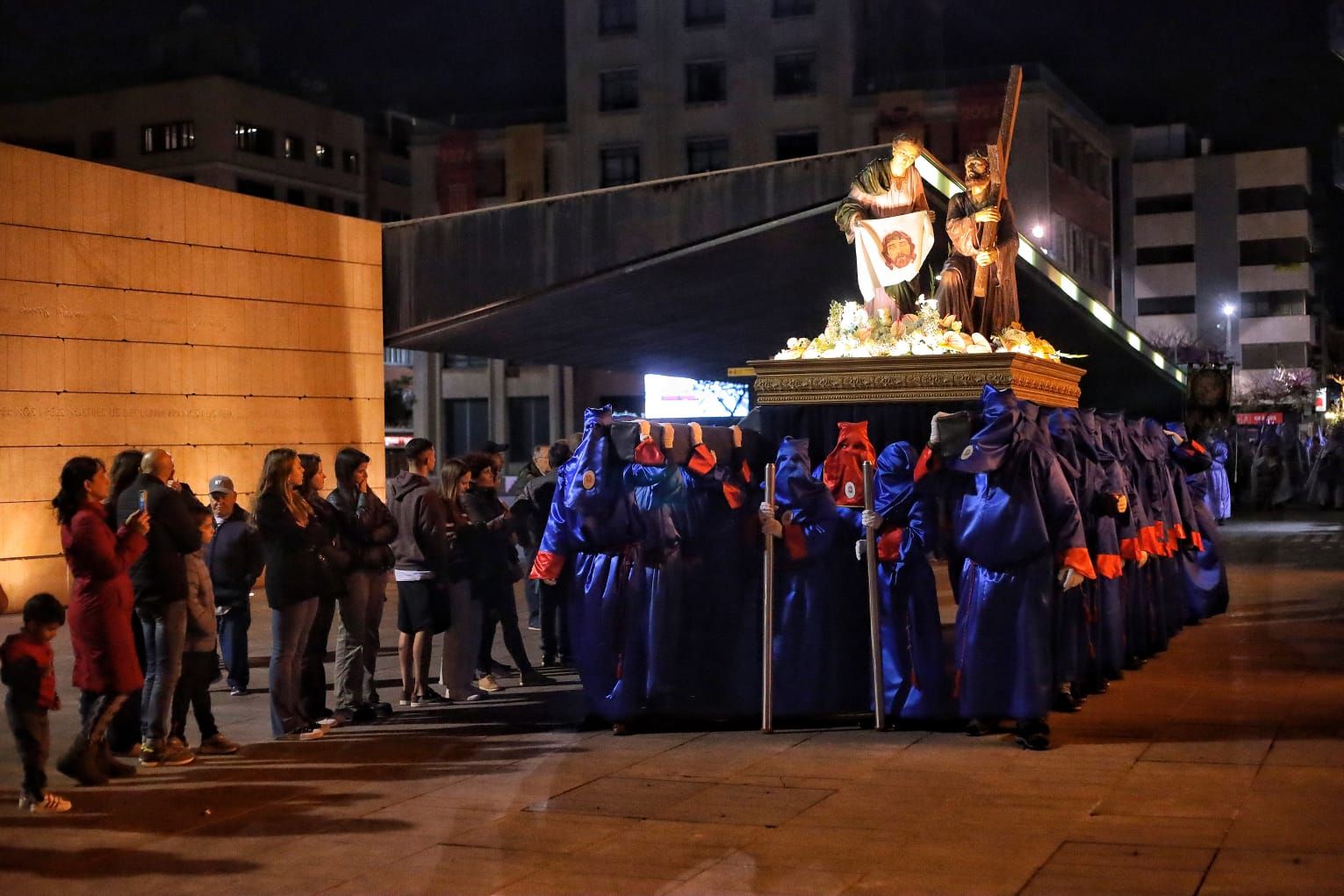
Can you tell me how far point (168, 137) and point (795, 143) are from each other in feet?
91.8

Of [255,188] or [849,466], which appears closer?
[849,466]

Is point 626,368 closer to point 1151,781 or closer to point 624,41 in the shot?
point 624,41

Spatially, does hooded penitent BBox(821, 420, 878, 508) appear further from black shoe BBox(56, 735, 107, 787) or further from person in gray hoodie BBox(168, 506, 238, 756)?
black shoe BBox(56, 735, 107, 787)

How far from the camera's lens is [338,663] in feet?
33.6

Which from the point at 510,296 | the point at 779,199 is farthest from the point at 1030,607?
the point at 510,296

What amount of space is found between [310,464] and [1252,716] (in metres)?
6.18

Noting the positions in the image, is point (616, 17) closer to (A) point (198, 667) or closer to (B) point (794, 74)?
(B) point (794, 74)

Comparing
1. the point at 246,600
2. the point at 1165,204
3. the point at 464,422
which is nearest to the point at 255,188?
the point at 464,422

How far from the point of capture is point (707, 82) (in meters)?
54.8

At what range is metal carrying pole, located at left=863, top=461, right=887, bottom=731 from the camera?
29.8 feet

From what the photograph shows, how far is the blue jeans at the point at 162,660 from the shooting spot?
27.9 ft

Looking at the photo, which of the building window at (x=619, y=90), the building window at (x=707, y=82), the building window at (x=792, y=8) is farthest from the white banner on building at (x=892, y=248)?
the building window at (x=619, y=90)

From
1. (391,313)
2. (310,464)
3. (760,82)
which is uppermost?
(760,82)

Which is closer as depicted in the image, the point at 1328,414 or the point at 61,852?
the point at 61,852
